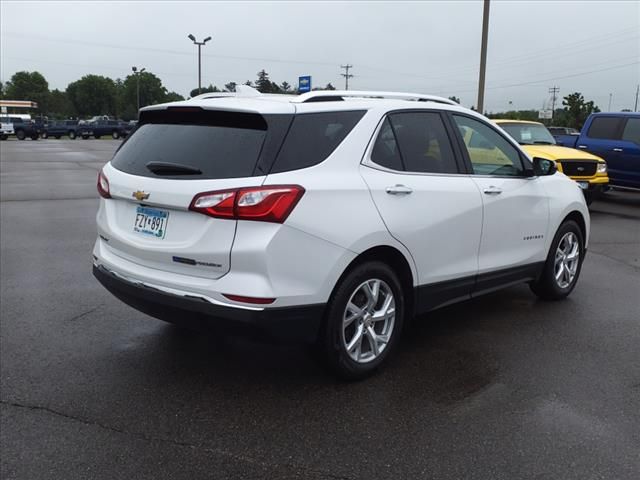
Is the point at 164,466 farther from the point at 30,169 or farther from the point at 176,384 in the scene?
the point at 30,169

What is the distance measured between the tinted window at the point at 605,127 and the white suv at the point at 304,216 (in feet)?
33.6

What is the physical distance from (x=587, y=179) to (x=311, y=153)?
990 cm

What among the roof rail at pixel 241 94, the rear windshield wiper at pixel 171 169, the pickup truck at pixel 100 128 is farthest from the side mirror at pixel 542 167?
the pickup truck at pixel 100 128

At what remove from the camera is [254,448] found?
3141 millimetres

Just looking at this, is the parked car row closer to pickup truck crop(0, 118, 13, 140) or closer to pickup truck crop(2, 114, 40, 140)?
pickup truck crop(2, 114, 40, 140)

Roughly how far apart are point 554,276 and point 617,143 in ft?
29.8

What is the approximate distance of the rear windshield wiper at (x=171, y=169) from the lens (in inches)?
138

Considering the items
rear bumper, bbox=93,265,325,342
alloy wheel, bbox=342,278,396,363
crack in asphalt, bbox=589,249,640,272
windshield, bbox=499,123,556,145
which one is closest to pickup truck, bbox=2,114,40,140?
windshield, bbox=499,123,556,145

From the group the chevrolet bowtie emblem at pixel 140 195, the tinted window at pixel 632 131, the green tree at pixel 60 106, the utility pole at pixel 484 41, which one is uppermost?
the green tree at pixel 60 106

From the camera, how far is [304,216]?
11.1ft

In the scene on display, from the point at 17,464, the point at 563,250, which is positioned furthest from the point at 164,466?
the point at 563,250

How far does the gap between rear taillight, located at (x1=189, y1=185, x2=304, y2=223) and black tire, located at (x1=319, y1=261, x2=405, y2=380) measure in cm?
64

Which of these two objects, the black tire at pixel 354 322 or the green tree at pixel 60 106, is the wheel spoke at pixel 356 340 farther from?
the green tree at pixel 60 106

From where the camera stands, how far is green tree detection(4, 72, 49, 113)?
116 meters
